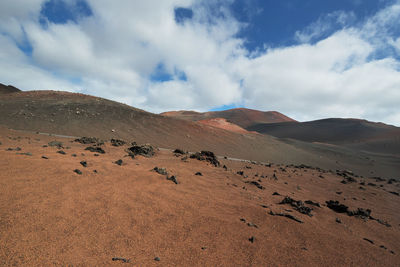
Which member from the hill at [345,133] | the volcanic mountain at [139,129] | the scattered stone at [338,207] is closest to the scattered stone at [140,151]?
the scattered stone at [338,207]

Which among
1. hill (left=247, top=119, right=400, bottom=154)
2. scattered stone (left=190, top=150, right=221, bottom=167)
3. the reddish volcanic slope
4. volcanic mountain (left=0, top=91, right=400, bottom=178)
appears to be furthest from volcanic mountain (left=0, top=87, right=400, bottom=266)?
the reddish volcanic slope

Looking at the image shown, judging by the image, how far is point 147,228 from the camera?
3402 mm

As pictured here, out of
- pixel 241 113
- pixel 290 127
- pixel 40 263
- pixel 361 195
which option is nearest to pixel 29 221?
pixel 40 263

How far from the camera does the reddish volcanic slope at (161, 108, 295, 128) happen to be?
113 meters

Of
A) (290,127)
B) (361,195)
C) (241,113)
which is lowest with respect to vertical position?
(361,195)

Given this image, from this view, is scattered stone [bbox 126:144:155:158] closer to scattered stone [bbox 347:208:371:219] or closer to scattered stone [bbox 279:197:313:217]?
scattered stone [bbox 279:197:313:217]

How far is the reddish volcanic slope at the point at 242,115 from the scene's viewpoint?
113250 mm

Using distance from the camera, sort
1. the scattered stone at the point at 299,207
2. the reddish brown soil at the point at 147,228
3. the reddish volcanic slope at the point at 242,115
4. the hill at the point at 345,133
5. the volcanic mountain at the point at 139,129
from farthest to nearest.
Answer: the reddish volcanic slope at the point at 242,115, the hill at the point at 345,133, the volcanic mountain at the point at 139,129, the scattered stone at the point at 299,207, the reddish brown soil at the point at 147,228

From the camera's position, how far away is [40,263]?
2.25m

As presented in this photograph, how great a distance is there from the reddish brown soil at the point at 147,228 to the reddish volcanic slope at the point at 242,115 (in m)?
106

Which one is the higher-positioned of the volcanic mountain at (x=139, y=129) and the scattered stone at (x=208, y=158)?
the volcanic mountain at (x=139, y=129)

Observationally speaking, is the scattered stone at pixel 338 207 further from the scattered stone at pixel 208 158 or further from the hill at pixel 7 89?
the hill at pixel 7 89

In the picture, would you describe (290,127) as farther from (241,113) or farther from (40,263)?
(40,263)

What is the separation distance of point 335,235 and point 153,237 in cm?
411
